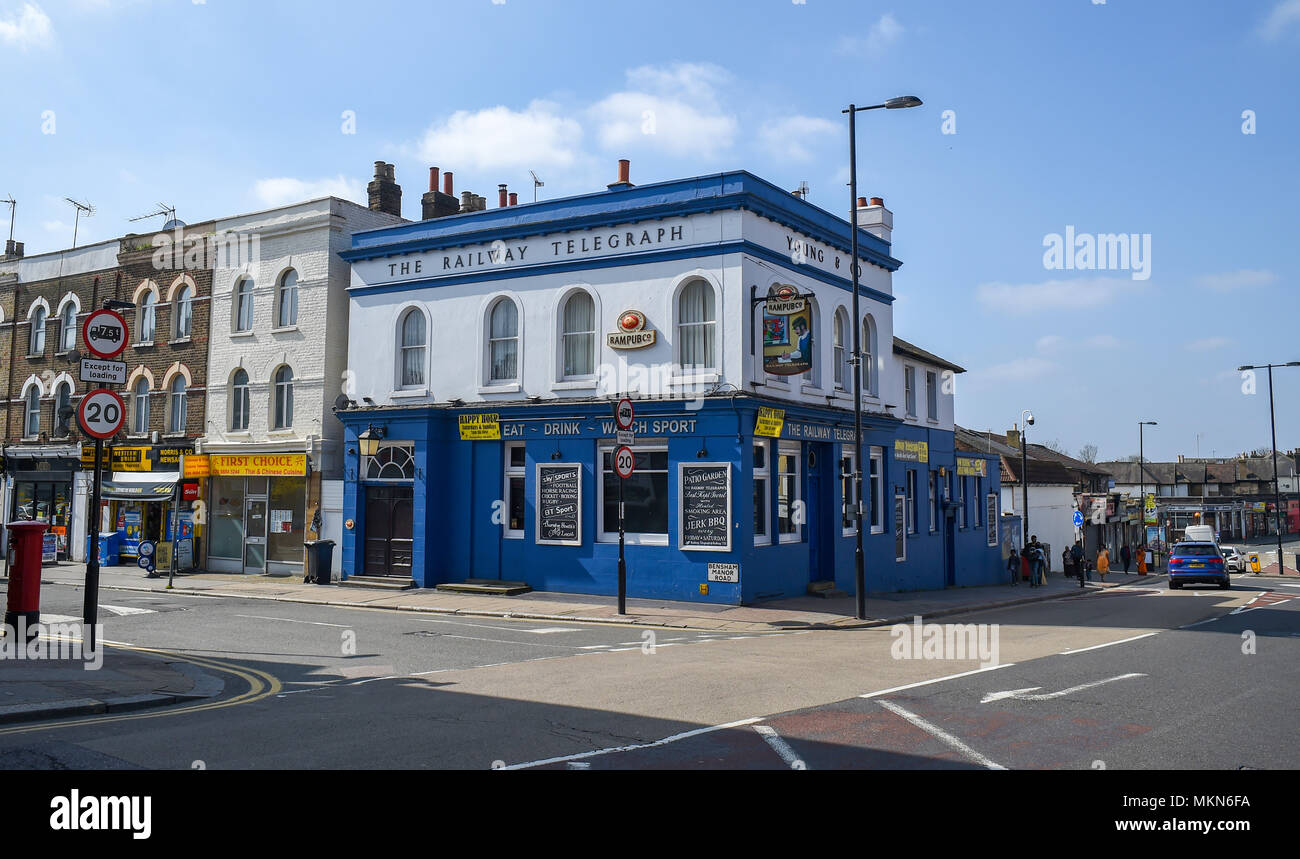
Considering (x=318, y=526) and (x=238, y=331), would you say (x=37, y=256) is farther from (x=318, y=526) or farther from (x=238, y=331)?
(x=318, y=526)

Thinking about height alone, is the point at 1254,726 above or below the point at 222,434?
below

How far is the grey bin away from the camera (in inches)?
994

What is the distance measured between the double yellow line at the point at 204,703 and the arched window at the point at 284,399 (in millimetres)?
14359

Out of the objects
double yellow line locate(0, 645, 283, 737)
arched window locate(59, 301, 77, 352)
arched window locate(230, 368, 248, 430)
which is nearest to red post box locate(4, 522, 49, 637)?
double yellow line locate(0, 645, 283, 737)

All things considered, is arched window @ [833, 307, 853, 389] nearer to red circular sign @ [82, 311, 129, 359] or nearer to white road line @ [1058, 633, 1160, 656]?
white road line @ [1058, 633, 1160, 656]

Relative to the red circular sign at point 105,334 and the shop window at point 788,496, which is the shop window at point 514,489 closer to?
the shop window at point 788,496

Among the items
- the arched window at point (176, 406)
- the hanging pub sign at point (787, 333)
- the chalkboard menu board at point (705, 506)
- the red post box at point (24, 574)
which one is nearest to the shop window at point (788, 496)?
the chalkboard menu board at point (705, 506)

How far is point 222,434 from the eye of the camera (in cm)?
2898

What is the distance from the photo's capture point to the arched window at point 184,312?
30.3 metres

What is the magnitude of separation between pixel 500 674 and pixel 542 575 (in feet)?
35.6

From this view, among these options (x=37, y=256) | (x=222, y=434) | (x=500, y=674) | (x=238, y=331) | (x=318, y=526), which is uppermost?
(x=37, y=256)

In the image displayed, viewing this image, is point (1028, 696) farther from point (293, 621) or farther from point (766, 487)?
point (293, 621)
